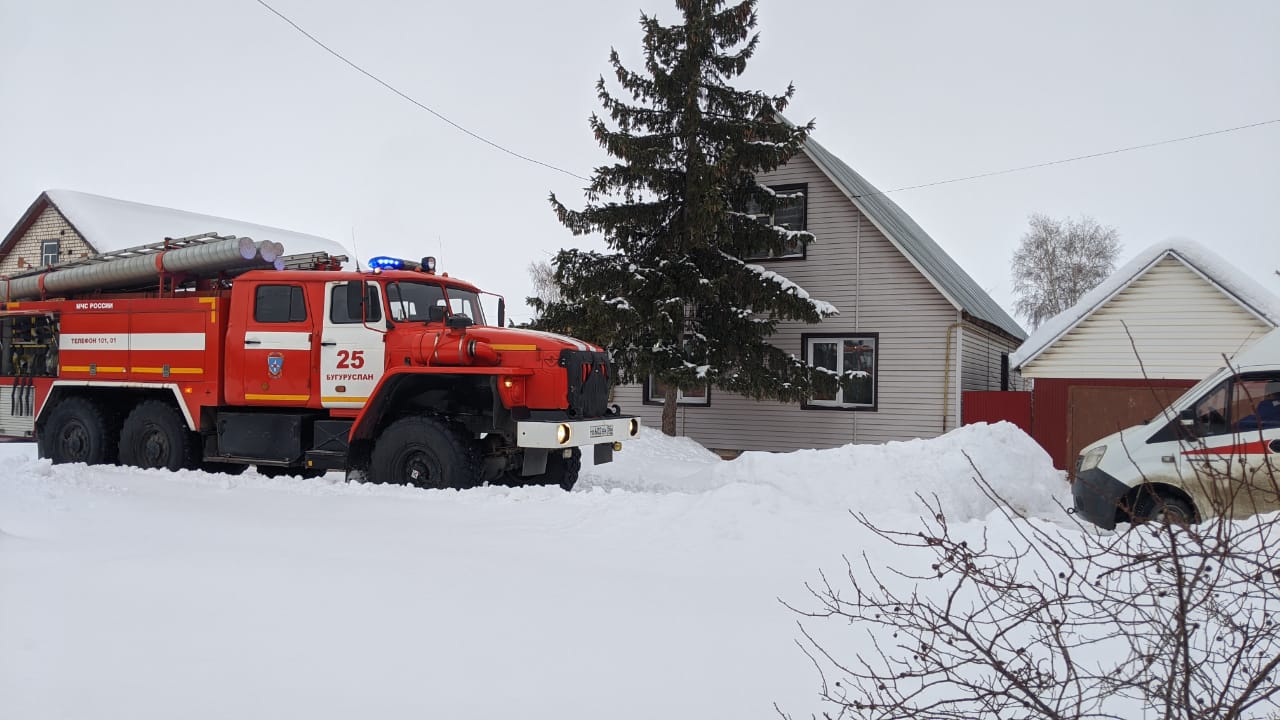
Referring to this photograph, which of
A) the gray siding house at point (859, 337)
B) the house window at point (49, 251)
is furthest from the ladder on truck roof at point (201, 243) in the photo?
the house window at point (49, 251)

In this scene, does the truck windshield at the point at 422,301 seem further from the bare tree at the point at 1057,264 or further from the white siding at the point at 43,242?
the bare tree at the point at 1057,264

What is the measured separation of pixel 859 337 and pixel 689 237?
4.55 m

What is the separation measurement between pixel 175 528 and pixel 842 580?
528 cm

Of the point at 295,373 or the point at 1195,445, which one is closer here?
the point at 1195,445

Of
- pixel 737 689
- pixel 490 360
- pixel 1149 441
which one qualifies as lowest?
pixel 737 689

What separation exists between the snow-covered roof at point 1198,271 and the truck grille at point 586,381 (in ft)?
28.7

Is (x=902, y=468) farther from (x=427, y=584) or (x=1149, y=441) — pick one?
(x=427, y=584)

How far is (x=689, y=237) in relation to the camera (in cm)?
1631

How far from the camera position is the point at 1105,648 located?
4637 millimetres

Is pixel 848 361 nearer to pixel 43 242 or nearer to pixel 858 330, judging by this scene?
pixel 858 330

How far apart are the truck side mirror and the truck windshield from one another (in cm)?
30

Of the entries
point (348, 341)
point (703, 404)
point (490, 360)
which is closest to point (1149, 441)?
point (490, 360)

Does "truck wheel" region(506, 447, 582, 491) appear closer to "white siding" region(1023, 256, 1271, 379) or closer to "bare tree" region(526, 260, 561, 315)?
"white siding" region(1023, 256, 1271, 379)

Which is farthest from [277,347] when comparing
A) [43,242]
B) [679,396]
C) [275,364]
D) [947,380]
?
[43,242]
